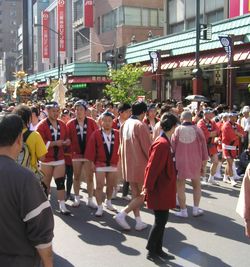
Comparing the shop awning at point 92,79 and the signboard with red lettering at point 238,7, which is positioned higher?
the signboard with red lettering at point 238,7

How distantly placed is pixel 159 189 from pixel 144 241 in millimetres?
1091

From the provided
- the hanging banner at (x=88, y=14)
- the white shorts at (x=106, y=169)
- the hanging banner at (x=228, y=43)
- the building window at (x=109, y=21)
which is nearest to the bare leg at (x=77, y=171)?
the white shorts at (x=106, y=169)

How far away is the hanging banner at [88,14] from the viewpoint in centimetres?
5079

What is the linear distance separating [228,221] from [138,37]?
130 ft

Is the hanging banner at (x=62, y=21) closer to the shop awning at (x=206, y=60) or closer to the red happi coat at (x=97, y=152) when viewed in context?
the shop awning at (x=206, y=60)

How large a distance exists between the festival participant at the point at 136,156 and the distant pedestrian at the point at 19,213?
4.15 meters

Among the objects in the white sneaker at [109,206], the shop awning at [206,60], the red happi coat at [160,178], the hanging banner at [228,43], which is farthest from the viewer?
the shop awning at [206,60]

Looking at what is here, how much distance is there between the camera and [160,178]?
5789mm

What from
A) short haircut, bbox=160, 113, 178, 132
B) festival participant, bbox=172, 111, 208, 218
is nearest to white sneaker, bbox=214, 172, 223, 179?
festival participant, bbox=172, 111, 208, 218

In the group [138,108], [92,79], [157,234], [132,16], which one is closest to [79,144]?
[138,108]

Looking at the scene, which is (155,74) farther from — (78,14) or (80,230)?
(78,14)

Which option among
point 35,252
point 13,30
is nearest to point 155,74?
point 35,252

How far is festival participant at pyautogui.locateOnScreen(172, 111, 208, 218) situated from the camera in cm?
779

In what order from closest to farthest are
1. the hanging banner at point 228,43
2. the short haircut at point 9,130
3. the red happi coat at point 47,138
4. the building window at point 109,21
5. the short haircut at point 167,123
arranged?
the short haircut at point 9,130
the short haircut at point 167,123
the red happi coat at point 47,138
the hanging banner at point 228,43
the building window at point 109,21
